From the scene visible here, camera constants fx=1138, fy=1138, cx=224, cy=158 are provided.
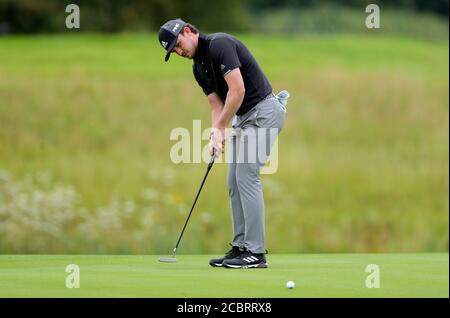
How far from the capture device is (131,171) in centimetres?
2062

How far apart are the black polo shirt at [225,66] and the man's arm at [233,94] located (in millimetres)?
42

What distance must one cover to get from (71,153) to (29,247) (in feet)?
22.6

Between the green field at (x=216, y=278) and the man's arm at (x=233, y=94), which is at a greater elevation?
the man's arm at (x=233, y=94)

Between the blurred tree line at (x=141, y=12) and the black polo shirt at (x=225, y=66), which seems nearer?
the black polo shirt at (x=225, y=66)

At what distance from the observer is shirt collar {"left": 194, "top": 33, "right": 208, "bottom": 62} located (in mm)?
7439

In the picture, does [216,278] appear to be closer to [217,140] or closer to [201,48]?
[217,140]

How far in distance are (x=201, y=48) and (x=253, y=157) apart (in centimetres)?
79

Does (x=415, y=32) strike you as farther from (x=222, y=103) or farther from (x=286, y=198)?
(x=222, y=103)

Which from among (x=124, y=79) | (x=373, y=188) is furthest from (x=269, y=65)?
(x=373, y=188)

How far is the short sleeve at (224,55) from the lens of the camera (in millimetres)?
7293

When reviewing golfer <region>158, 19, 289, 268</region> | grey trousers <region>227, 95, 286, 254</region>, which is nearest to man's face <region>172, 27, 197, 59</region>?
golfer <region>158, 19, 289, 268</region>

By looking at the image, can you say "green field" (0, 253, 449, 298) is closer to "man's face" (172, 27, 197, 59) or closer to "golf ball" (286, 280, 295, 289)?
"golf ball" (286, 280, 295, 289)

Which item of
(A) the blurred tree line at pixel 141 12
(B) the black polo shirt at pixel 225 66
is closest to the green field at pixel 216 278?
(B) the black polo shirt at pixel 225 66

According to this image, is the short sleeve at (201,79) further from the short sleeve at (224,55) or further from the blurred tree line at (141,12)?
the blurred tree line at (141,12)
